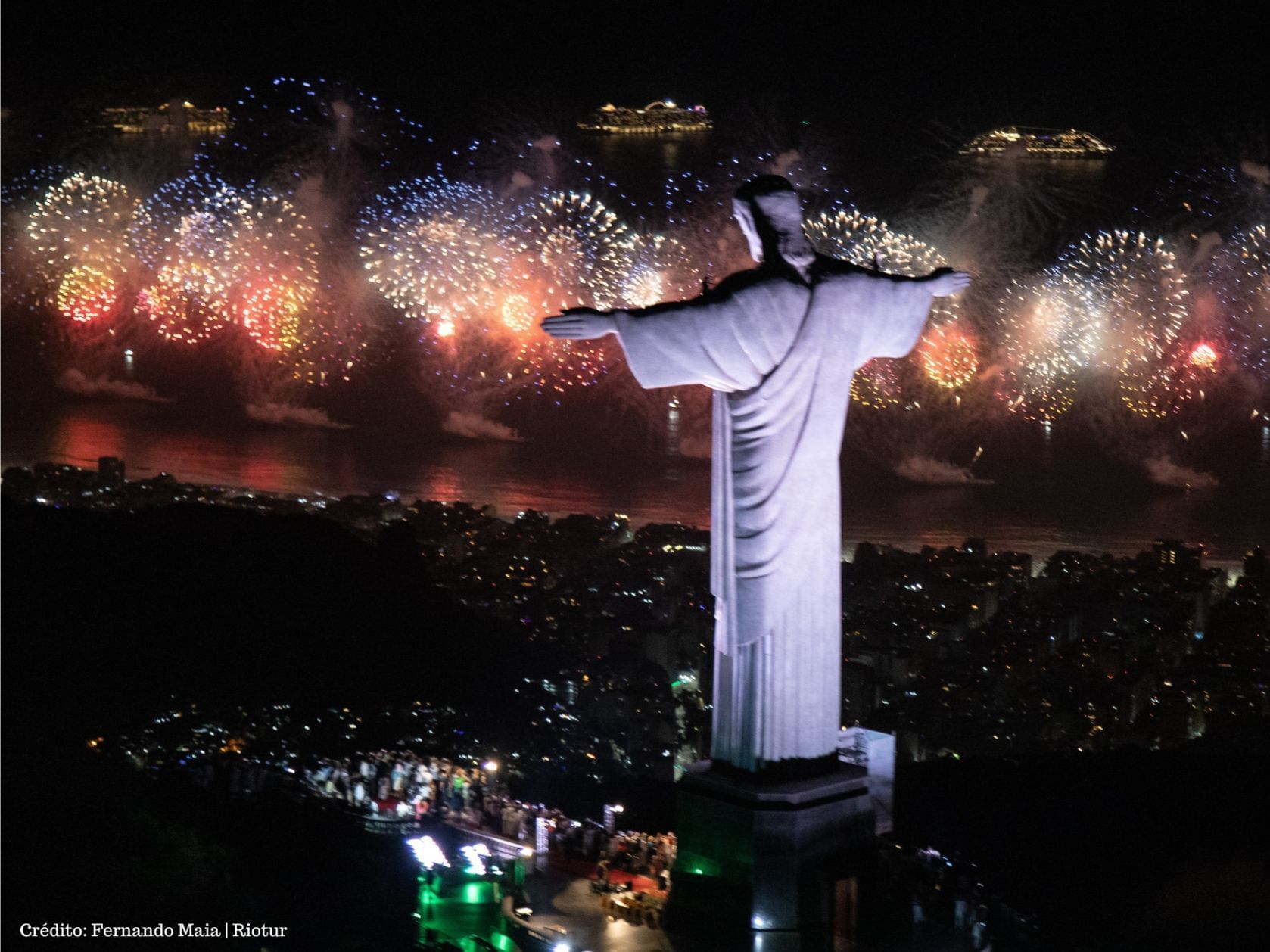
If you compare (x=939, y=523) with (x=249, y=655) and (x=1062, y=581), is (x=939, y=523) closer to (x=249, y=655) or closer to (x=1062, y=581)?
(x=1062, y=581)

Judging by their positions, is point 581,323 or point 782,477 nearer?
point 581,323

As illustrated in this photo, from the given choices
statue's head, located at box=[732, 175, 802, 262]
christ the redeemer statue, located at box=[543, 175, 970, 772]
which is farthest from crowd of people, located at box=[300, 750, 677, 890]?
statue's head, located at box=[732, 175, 802, 262]

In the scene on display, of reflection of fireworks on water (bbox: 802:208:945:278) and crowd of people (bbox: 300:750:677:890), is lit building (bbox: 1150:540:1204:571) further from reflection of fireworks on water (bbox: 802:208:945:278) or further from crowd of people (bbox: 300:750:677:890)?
crowd of people (bbox: 300:750:677:890)

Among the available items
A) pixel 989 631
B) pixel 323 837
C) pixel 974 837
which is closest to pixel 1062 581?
pixel 989 631

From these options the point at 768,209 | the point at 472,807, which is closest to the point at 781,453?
the point at 768,209

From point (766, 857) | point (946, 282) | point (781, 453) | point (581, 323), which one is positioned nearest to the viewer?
point (581, 323)

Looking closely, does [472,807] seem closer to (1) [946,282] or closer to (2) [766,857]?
(2) [766,857]

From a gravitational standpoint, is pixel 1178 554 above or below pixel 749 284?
below
